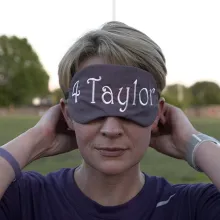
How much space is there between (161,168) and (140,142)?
8.26 metres

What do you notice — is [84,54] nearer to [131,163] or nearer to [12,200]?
[131,163]

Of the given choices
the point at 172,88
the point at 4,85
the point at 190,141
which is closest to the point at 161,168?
the point at 190,141

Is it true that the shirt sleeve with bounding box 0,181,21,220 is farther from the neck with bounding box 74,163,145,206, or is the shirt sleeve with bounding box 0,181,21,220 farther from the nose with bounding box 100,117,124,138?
the nose with bounding box 100,117,124,138

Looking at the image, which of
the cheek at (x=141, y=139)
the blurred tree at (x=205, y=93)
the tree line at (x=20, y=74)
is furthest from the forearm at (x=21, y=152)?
the blurred tree at (x=205, y=93)

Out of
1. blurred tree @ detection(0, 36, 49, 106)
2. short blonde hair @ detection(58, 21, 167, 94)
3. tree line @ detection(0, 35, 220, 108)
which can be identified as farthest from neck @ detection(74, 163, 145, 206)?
blurred tree @ detection(0, 36, 49, 106)

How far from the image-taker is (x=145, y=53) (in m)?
2.42

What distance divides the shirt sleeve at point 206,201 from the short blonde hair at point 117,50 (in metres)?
0.51

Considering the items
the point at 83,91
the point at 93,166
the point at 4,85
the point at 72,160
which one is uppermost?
the point at 83,91

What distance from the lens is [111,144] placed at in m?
2.32

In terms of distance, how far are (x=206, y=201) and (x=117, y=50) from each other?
0.77 m

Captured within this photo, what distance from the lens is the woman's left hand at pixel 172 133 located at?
8.76 ft

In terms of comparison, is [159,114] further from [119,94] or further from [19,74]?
[19,74]

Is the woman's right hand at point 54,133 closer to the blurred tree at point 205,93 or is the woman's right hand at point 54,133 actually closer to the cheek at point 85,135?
the cheek at point 85,135

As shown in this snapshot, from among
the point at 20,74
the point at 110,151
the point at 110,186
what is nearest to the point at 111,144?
the point at 110,151
